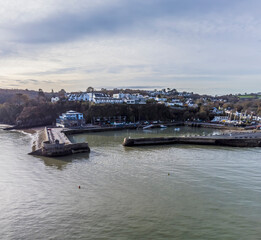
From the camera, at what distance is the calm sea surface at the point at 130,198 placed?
10.3m

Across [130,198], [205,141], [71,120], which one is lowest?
[130,198]

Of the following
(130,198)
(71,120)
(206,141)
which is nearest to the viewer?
(130,198)

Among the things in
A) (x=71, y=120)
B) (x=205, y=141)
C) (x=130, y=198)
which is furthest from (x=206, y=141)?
(x=71, y=120)

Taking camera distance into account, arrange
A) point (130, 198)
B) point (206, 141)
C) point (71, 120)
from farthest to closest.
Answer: point (71, 120) → point (206, 141) → point (130, 198)

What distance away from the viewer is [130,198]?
1348 cm

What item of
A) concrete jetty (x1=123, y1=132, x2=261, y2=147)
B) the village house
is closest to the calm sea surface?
concrete jetty (x1=123, y1=132, x2=261, y2=147)

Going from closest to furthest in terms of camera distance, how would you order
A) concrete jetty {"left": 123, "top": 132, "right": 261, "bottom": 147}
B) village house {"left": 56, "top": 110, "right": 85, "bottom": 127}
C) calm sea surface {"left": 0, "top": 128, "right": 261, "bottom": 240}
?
1. calm sea surface {"left": 0, "top": 128, "right": 261, "bottom": 240}
2. concrete jetty {"left": 123, "top": 132, "right": 261, "bottom": 147}
3. village house {"left": 56, "top": 110, "right": 85, "bottom": 127}

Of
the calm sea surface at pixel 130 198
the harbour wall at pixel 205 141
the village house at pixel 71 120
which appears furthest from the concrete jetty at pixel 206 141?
the village house at pixel 71 120

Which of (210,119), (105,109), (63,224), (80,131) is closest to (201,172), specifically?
(63,224)

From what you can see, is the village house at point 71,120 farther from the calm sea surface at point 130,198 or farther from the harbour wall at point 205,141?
the calm sea surface at point 130,198

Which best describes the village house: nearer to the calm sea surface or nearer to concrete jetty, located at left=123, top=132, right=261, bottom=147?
concrete jetty, located at left=123, top=132, right=261, bottom=147

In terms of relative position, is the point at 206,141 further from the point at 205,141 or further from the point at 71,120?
the point at 71,120

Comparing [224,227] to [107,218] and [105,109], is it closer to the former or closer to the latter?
[107,218]

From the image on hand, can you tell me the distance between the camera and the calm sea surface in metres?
10.3
